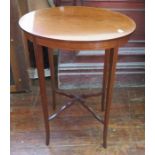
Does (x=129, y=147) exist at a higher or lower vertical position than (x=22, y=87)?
lower

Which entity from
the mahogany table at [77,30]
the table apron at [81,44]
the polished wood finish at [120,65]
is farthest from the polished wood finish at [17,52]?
the table apron at [81,44]

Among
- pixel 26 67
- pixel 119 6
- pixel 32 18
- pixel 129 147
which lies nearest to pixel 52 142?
pixel 129 147

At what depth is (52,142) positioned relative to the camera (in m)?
1.42

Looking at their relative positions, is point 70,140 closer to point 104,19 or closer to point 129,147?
point 129,147

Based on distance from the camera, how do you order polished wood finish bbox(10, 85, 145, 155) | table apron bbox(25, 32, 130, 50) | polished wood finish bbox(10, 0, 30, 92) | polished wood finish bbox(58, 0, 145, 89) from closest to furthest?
table apron bbox(25, 32, 130, 50) → polished wood finish bbox(10, 85, 145, 155) → polished wood finish bbox(10, 0, 30, 92) → polished wood finish bbox(58, 0, 145, 89)

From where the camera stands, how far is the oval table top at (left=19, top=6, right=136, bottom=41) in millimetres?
999

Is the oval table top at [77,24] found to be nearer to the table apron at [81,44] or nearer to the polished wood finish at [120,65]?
the table apron at [81,44]

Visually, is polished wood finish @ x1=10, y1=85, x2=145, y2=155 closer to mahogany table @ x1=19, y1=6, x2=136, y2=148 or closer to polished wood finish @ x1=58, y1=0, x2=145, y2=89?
polished wood finish @ x1=58, y1=0, x2=145, y2=89

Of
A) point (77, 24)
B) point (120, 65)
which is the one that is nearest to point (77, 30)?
point (77, 24)

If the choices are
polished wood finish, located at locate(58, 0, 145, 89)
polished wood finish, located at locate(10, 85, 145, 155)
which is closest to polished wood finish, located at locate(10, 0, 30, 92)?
polished wood finish, located at locate(10, 85, 145, 155)

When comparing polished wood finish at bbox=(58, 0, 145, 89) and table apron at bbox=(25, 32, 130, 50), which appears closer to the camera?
table apron at bbox=(25, 32, 130, 50)

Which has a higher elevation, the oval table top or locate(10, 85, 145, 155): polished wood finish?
the oval table top

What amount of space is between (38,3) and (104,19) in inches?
30.9

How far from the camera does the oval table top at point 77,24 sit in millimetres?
999
